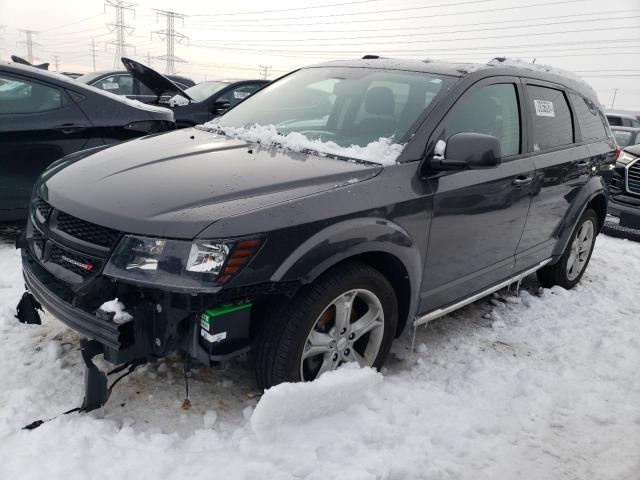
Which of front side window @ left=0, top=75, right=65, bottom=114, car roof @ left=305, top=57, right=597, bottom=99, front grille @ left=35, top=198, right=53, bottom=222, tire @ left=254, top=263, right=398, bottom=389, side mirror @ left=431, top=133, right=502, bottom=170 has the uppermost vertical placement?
car roof @ left=305, top=57, right=597, bottom=99

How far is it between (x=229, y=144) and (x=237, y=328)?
1198mm

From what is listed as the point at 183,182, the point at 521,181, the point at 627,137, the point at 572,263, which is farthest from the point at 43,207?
the point at 627,137

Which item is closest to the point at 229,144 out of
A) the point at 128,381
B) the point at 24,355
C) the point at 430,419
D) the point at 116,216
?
the point at 116,216

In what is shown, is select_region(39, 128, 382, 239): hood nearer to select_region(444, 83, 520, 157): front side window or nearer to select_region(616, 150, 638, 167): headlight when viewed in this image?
select_region(444, 83, 520, 157): front side window

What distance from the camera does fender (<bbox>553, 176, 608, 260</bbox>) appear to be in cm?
436

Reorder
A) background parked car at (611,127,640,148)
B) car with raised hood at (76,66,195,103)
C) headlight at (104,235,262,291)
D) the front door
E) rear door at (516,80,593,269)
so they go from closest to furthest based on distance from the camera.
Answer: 1. headlight at (104,235,262,291)
2. the front door
3. rear door at (516,80,593,269)
4. background parked car at (611,127,640,148)
5. car with raised hood at (76,66,195,103)

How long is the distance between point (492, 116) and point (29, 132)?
3.54 metres

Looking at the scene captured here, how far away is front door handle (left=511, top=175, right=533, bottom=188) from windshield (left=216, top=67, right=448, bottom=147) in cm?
82

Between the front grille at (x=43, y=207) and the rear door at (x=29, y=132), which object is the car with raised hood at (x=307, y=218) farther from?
the rear door at (x=29, y=132)

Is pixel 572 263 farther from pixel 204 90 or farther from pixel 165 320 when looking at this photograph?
pixel 204 90

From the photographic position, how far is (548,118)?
4004mm

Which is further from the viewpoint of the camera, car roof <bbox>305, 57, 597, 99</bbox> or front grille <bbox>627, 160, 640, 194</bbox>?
front grille <bbox>627, 160, 640, 194</bbox>

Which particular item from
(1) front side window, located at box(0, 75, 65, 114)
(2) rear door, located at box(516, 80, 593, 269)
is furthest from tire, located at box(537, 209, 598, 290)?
(1) front side window, located at box(0, 75, 65, 114)

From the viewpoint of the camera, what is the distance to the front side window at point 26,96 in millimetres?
4387
